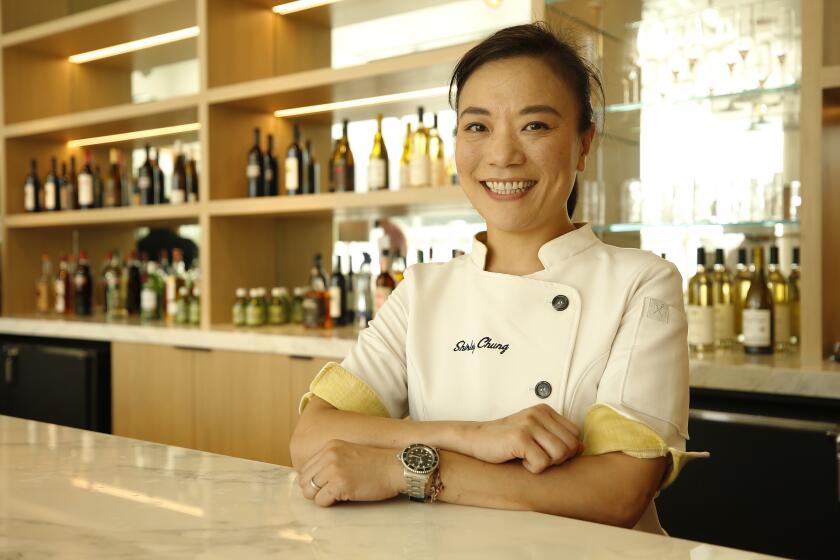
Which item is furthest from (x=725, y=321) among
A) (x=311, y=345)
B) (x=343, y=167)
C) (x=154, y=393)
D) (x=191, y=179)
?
(x=191, y=179)

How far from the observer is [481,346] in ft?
3.78

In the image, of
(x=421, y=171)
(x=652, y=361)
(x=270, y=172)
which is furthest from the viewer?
(x=270, y=172)

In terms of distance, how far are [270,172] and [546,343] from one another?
2496 mm

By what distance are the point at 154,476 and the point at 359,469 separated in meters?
0.28

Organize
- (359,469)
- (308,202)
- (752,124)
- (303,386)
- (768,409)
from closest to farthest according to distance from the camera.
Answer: (359,469) → (768,409) → (752,124) → (303,386) → (308,202)

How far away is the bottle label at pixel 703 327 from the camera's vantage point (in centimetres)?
237

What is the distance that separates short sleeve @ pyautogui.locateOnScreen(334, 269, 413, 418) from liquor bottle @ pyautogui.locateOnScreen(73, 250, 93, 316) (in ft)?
10.4

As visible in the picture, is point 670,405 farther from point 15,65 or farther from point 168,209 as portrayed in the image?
point 15,65

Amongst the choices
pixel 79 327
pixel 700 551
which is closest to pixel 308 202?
pixel 79 327

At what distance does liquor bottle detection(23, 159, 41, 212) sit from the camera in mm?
4102

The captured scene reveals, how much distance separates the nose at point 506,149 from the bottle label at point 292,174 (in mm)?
2184

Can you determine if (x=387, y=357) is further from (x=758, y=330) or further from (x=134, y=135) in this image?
(x=134, y=135)

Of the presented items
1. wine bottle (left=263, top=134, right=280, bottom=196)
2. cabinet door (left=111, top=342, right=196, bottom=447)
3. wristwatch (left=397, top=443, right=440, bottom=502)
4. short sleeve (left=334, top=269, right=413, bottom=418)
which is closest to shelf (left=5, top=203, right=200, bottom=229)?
wine bottle (left=263, top=134, right=280, bottom=196)

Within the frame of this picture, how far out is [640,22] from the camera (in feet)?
8.76
